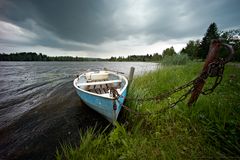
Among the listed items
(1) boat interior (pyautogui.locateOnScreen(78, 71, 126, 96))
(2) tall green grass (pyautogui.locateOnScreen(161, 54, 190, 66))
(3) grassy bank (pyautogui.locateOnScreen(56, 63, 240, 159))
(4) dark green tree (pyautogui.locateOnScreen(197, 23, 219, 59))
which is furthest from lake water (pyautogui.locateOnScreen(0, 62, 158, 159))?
(4) dark green tree (pyautogui.locateOnScreen(197, 23, 219, 59))

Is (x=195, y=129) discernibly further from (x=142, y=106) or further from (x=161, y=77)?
(x=161, y=77)

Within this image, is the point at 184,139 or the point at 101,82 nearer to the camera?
the point at 184,139

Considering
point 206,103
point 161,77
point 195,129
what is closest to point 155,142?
point 195,129

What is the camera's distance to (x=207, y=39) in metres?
32.6

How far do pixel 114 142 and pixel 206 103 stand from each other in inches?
88.1

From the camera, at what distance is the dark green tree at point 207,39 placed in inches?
1241

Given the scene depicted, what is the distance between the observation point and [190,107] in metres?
2.39

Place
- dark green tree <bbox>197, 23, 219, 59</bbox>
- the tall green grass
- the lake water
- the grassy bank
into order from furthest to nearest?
dark green tree <bbox>197, 23, 219, 59</bbox> < the tall green grass < the lake water < the grassy bank

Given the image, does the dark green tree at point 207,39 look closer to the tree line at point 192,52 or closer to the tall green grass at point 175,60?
the tree line at point 192,52

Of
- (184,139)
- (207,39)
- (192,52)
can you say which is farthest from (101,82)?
(192,52)

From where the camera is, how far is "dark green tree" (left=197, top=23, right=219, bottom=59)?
103ft

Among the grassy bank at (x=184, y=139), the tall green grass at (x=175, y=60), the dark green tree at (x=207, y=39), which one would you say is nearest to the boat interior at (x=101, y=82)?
the grassy bank at (x=184, y=139)

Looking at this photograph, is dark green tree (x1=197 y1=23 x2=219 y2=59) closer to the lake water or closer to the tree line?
the tree line

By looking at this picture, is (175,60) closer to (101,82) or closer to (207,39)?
(101,82)
